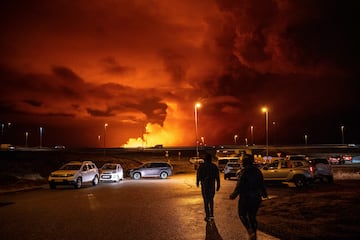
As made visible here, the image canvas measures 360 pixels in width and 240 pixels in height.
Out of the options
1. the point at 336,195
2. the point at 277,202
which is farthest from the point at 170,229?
the point at 336,195

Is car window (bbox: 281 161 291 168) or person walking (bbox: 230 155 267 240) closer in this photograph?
person walking (bbox: 230 155 267 240)

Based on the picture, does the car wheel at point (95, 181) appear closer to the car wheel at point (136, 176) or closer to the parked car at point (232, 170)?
the car wheel at point (136, 176)

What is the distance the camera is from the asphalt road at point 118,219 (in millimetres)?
10492

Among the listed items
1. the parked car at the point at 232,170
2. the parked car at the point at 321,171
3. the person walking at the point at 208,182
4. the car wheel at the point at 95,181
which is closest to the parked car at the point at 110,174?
the car wheel at the point at 95,181

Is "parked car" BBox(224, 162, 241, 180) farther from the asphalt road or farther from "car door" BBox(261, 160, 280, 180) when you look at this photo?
the asphalt road

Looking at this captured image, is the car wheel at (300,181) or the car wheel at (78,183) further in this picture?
the car wheel at (78,183)

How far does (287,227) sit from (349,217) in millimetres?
2199

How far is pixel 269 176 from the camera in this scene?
2702 centimetres

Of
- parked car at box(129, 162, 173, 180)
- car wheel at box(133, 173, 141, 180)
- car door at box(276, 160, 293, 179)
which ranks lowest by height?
car wheel at box(133, 173, 141, 180)

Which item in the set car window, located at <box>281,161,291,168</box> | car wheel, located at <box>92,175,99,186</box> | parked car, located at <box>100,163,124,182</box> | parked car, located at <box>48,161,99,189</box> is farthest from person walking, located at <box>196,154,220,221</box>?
parked car, located at <box>100,163,124,182</box>

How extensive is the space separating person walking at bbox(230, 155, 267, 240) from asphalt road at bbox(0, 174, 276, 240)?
1.05m

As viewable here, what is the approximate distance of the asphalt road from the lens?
34.4 feet

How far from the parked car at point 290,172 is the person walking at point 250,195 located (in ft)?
58.7

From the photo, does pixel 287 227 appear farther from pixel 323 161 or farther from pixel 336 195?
pixel 323 161
